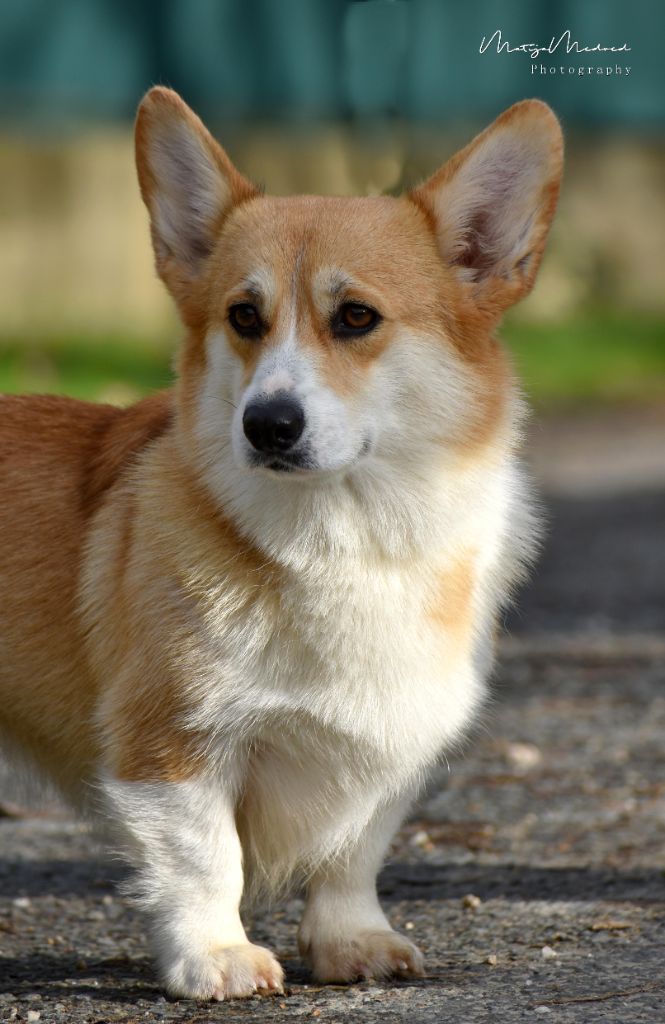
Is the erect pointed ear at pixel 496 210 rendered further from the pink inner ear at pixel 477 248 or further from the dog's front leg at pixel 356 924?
the dog's front leg at pixel 356 924

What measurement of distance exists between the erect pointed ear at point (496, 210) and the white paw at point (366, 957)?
143 cm

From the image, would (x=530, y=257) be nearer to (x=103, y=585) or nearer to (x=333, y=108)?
(x=103, y=585)

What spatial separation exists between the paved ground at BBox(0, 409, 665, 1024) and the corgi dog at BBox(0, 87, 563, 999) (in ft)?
0.68

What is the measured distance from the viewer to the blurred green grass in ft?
38.4

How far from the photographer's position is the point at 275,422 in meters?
3.05

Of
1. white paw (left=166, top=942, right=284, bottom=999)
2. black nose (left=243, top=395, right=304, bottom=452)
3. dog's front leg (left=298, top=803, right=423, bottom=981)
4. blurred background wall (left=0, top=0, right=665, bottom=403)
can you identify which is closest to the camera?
black nose (left=243, top=395, right=304, bottom=452)

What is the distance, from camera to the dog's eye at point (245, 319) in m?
3.32

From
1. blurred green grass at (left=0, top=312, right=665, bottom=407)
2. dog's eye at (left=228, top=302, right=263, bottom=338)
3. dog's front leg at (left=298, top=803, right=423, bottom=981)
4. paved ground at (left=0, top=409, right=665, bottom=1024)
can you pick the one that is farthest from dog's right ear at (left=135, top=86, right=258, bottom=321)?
blurred green grass at (left=0, top=312, right=665, bottom=407)

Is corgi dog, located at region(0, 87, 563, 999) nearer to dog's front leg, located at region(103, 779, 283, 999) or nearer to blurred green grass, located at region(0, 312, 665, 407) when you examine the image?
dog's front leg, located at region(103, 779, 283, 999)

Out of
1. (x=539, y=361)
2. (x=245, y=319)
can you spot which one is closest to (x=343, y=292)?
(x=245, y=319)

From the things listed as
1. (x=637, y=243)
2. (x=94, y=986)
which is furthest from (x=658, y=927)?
(x=637, y=243)

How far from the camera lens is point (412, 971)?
133 inches

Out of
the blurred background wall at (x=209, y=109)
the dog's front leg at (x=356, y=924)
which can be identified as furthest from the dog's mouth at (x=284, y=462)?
the blurred background wall at (x=209, y=109)

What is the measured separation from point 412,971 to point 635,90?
43.9 ft
